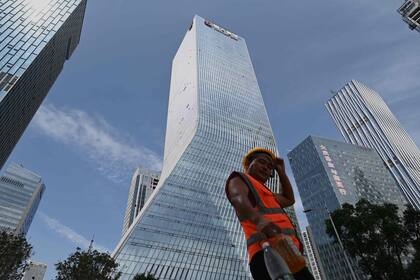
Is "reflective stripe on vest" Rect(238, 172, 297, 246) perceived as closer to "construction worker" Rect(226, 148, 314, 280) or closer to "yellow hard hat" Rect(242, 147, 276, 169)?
"construction worker" Rect(226, 148, 314, 280)

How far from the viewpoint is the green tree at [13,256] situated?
18031 mm

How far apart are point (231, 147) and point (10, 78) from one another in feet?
151

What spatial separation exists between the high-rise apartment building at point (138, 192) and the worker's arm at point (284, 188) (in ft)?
400

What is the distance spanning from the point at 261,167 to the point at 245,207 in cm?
101

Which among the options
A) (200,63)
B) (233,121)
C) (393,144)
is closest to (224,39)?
(200,63)

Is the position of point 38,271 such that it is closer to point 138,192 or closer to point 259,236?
point 138,192

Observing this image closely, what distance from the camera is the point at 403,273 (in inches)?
703

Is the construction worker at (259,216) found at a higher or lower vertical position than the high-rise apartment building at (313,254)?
higher

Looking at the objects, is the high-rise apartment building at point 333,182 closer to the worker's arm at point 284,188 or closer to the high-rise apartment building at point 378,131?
the high-rise apartment building at point 378,131

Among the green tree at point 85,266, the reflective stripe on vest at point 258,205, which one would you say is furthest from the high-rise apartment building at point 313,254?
the green tree at point 85,266

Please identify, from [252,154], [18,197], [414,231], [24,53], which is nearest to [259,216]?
[252,154]

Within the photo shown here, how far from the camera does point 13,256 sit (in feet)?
60.8

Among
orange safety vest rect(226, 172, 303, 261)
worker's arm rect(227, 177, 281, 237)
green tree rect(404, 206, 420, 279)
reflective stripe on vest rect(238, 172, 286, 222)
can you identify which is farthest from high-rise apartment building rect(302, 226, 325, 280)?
worker's arm rect(227, 177, 281, 237)

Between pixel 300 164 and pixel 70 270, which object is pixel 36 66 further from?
pixel 300 164
